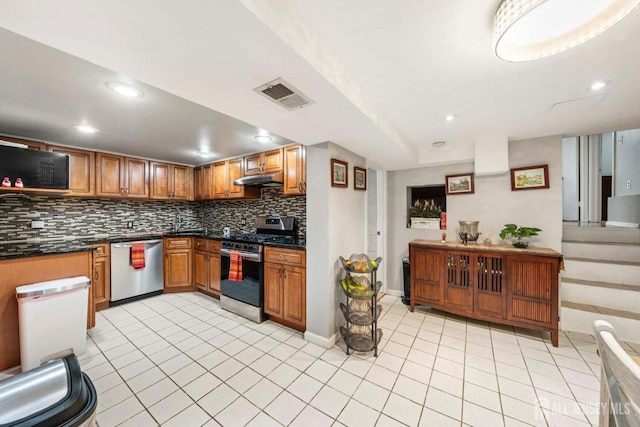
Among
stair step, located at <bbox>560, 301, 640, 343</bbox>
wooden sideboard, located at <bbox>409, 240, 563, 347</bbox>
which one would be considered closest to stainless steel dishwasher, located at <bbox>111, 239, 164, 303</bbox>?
wooden sideboard, located at <bbox>409, 240, 563, 347</bbox>

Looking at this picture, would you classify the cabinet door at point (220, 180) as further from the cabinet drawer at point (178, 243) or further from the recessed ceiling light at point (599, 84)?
the recessed ceiling light at point (599, 84)

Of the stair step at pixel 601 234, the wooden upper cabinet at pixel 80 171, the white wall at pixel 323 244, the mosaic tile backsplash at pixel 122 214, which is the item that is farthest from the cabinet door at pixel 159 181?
the stair step at pixel 601 234

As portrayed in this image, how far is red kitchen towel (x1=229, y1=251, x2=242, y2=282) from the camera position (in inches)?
119

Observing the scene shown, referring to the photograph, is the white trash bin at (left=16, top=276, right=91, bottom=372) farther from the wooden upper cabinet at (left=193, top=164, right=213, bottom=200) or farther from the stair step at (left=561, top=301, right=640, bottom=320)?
the stair step at (left=561, top=301, right=640, bottom=320)

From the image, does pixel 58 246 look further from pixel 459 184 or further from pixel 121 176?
pixel 459 184

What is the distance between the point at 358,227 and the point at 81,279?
9.53 feet

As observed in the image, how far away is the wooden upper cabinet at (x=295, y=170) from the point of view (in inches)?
113

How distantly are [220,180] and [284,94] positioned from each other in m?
2.92

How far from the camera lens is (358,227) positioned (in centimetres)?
→ 297

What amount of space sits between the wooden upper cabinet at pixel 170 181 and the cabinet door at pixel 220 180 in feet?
2.24

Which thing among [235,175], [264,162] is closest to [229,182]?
[235,175]

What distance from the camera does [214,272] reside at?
11.7 ft

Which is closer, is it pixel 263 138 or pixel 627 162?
pixel 263 138

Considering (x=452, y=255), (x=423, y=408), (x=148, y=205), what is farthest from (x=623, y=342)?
A: (x=148, y=205)
